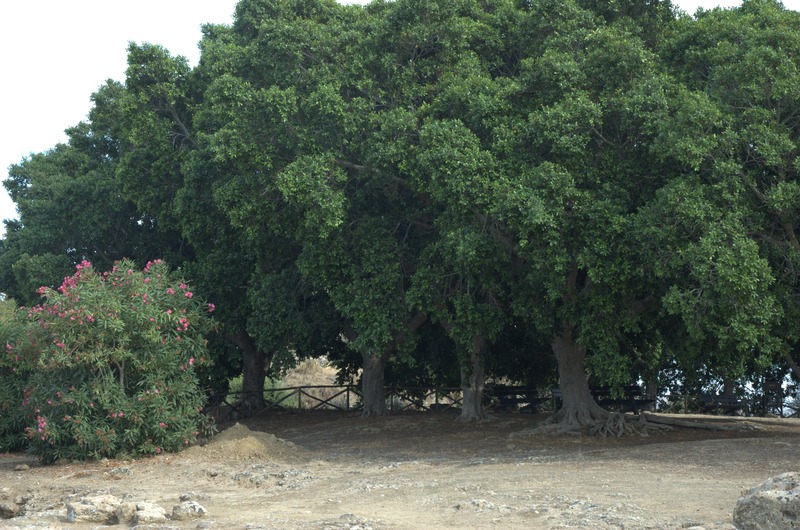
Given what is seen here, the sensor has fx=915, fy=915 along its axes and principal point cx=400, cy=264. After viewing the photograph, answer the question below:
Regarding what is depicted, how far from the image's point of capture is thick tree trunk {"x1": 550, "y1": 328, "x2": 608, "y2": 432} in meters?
20.3

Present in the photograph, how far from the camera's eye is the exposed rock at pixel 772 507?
8.07 metres

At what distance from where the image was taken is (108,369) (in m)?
17.9

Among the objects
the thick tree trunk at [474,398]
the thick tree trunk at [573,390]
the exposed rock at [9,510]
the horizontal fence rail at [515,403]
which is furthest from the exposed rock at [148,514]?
the horizontal fence rail at [515,403]

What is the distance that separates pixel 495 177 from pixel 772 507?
391 inches

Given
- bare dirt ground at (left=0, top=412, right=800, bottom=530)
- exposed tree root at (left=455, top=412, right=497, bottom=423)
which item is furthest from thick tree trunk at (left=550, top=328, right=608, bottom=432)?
exposed tree root at (left=455, top=412, right=497, bottom=423)

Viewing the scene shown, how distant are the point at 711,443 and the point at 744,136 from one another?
5.67 m

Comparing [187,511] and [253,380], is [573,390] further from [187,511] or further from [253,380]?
[253,380]

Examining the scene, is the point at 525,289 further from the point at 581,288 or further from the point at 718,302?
the point at 718,302

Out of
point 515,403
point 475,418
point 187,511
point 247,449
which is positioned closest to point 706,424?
point 475,418

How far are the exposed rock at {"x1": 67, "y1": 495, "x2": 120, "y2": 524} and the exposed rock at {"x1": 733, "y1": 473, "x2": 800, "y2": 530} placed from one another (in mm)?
7540

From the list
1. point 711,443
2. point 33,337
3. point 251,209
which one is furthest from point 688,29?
point 33,337

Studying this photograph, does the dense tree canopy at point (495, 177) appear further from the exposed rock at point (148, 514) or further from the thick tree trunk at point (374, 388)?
the exposed rock at point (148, 514)

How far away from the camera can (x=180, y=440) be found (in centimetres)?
1836

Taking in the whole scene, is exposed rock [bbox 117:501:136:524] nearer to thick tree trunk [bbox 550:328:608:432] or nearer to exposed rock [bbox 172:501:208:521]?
exposed rock [bbox 172:501:208:521]
